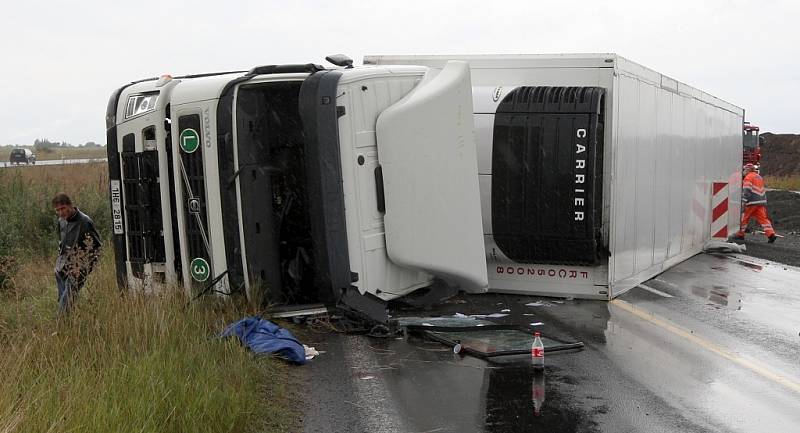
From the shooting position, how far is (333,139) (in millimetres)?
8195

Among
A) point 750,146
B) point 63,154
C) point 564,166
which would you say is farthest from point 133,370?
point 63,154

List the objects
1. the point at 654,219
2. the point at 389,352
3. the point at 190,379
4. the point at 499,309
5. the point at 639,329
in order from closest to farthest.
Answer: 1. the point at 190,379
2. the point at 389,352
3. the point at 639,329
4. the point at 499,309
5. the point at 654,219

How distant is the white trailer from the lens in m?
9.98

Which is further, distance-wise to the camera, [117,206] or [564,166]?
[564,166]

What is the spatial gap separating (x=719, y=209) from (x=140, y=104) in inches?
465

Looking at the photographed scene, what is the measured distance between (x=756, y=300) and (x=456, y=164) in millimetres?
4718

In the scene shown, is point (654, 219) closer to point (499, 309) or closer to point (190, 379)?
point (499, 309)

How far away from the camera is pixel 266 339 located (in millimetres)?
7121

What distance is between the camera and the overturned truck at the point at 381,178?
27.2 ft

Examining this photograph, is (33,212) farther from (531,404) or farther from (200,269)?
(531,404)

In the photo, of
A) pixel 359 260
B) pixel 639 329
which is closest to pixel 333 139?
pixel 359 260

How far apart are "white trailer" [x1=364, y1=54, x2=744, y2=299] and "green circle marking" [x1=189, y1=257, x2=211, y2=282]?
11.9 ft

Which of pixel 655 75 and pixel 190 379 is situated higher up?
pixel 655 75

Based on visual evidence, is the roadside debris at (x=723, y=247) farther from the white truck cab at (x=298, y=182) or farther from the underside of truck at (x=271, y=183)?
the underside of truck at (x=271, y=183)
